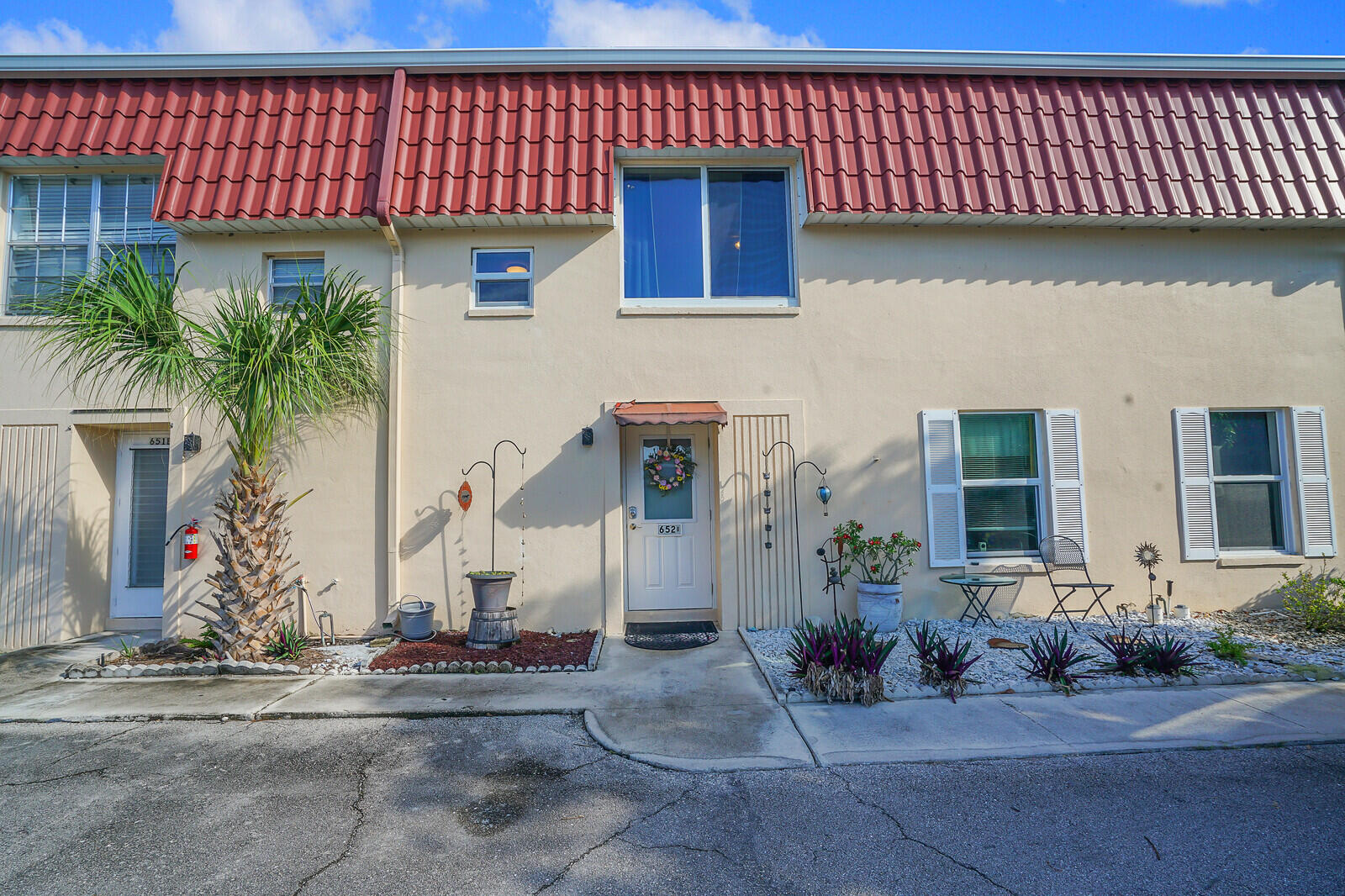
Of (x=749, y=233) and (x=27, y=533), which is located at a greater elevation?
(x=749, y=233)

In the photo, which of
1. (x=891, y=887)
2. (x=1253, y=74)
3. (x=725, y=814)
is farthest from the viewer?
(x=1253, y=74)

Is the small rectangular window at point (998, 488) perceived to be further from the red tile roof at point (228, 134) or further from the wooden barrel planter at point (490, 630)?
the red tile roof at point (228, 134)

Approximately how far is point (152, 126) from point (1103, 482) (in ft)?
37.4

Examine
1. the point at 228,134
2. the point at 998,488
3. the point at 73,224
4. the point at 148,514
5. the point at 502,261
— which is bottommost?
the point at 148,514

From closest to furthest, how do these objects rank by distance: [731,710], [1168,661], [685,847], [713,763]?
[685,847] < [713,763] < [731,710] < [1168,661]

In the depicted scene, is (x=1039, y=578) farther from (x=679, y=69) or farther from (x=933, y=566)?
(x=679, y=69)

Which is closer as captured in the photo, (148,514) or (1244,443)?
(148,514)

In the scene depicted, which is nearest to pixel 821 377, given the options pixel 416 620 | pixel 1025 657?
pixel 1025 657

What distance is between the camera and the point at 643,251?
8188mm

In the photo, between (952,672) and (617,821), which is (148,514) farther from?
(952,672)

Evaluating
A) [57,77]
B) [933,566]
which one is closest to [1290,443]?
[933,566]

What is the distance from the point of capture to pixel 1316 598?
24.8 feet

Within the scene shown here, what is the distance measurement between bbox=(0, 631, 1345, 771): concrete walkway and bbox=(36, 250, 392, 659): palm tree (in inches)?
36.8

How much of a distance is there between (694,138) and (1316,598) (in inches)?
329
